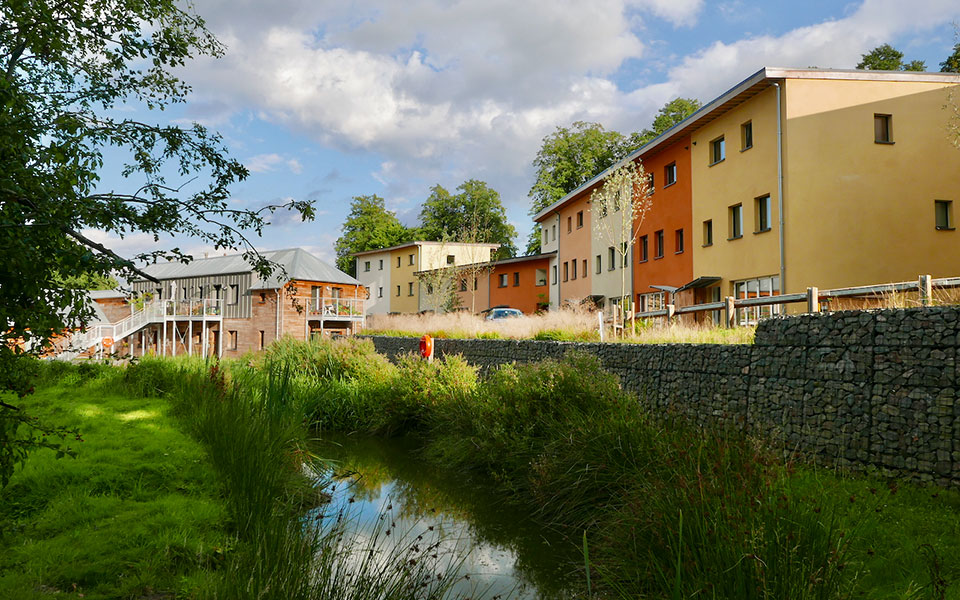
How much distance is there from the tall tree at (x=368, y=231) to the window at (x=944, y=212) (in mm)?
47348

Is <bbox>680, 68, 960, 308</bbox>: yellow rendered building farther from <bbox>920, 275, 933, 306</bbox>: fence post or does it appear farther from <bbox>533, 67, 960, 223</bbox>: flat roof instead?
<bbox>920, 275, 933, 306</bbox>: fence post

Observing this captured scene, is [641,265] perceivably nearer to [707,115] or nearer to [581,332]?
[707,115]

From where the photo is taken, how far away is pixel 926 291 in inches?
369

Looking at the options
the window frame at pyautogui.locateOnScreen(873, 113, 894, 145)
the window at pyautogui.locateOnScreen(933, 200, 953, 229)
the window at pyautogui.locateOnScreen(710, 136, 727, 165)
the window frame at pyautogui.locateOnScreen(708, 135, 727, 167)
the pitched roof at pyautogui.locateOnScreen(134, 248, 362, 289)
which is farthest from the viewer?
the pitched roof at pyautogui.locateOnScreen(134, 248, 362, 289)

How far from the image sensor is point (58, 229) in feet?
9.84

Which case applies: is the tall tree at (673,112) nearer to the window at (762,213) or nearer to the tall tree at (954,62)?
the tall tree at (954,62)

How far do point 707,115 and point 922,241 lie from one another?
24.5 ft

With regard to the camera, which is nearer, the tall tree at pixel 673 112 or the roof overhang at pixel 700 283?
the roof overhang at pixel 700 283

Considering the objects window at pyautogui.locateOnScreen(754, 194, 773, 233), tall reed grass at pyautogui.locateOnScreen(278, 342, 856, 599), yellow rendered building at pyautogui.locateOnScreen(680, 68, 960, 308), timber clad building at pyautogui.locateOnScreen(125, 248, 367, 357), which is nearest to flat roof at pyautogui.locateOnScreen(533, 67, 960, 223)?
yellow rendered building at pyautogui.locateOnScreen(680, 68, 960, 308)

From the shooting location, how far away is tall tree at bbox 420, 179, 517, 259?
55.6 metres

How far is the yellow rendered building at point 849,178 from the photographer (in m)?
18.3

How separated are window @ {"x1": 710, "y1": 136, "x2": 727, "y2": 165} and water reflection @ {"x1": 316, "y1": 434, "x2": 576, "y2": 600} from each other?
51.5ft

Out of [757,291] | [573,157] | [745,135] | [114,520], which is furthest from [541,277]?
[114,520]

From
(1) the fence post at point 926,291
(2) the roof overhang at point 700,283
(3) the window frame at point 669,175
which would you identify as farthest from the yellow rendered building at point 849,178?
(1) the fence post at point 926,291
